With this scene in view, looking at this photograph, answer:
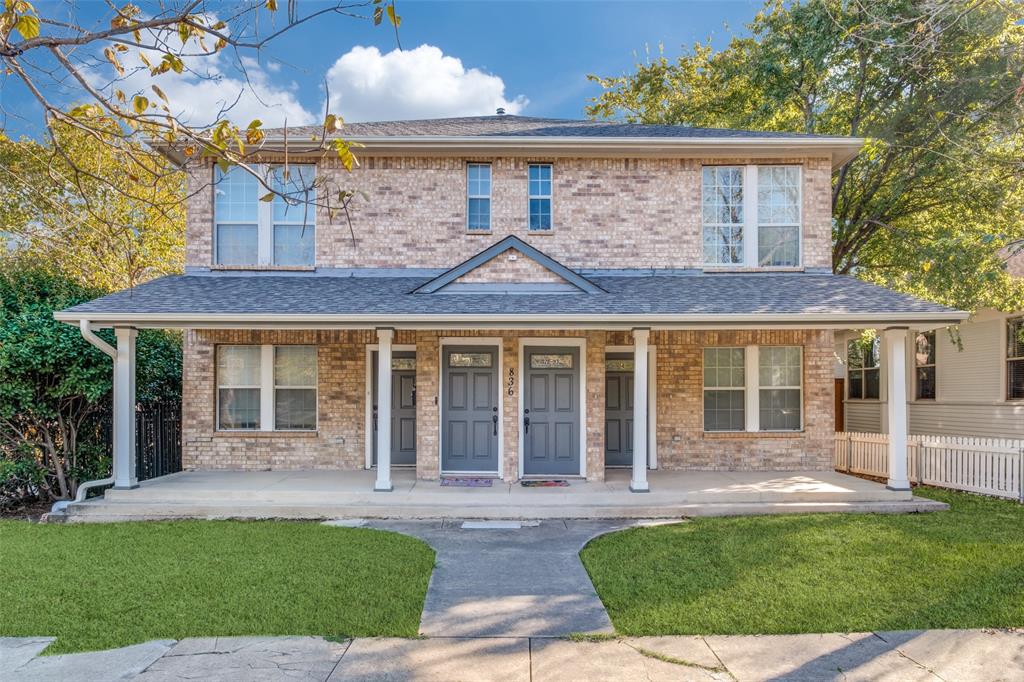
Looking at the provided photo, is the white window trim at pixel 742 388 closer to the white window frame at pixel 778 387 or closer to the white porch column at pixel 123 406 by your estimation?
the white window frame at pixel 778 387

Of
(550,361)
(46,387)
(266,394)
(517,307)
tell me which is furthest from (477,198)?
(46,387)

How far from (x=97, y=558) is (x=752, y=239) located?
10.9 metres

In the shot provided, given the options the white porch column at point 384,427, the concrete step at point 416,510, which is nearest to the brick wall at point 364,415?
the white porch column at point 384,427

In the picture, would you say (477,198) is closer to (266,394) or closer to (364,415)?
(364,415)

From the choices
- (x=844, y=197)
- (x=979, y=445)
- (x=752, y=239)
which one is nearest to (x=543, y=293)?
(x=752, y=239)

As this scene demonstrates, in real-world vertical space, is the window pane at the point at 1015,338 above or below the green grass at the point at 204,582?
above

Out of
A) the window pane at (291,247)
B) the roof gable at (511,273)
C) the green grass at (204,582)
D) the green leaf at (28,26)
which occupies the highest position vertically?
the window pane at (291,247)

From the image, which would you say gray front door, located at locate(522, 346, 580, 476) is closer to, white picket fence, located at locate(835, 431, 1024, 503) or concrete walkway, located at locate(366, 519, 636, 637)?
concrete walkway, located at locate(366, 519, 636, 637)

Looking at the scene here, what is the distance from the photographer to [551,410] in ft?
34.5

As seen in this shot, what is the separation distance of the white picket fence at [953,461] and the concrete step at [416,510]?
238 centimetres

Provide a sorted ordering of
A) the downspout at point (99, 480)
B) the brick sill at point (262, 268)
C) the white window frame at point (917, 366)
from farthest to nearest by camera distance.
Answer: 1. the white window frame at point (917, 366)
2. the brick sill at point (262, 268)
3. the downspout at point (99, 480)

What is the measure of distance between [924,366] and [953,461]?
579cm

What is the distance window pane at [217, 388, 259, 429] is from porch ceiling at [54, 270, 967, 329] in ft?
6.29

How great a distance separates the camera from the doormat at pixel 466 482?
9.80 metres
